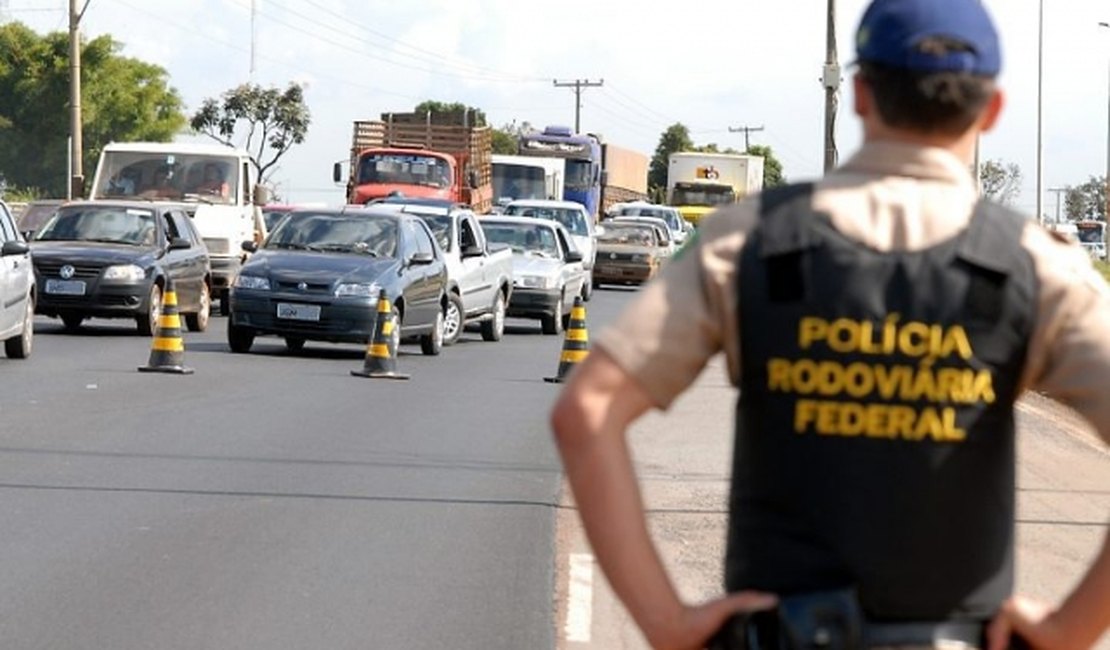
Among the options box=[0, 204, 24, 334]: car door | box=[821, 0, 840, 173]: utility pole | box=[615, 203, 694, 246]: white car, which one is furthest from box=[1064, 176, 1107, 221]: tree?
box=[0, 204, 24, 334]: car door

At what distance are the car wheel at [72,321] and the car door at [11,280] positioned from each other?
5.74 meters

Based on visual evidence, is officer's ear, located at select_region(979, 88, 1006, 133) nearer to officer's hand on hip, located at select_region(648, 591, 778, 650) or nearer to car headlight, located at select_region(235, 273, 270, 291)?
officer's hand on hip, located at select_region(648, 591, 778, 650)

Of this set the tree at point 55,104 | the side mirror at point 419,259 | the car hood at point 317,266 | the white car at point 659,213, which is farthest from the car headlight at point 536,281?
the tree at point 55,104

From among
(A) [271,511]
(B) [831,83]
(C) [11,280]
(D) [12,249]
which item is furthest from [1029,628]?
(B) [831,83]

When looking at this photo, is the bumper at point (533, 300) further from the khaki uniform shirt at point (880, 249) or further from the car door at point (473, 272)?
the khaki uniform shirt at point (880, 249)

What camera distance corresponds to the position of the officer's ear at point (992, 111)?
3.49 metres

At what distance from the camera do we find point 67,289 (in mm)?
27531

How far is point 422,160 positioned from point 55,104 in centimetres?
4653

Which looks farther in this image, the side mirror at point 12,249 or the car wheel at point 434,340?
the car wheel at point 434,340

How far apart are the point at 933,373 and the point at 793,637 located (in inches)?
16.2

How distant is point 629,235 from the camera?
172ft

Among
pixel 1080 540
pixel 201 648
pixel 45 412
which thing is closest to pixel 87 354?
pixel 45 412

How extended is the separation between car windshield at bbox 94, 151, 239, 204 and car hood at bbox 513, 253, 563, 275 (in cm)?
425

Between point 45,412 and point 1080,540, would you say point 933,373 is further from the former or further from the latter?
point 45,412
